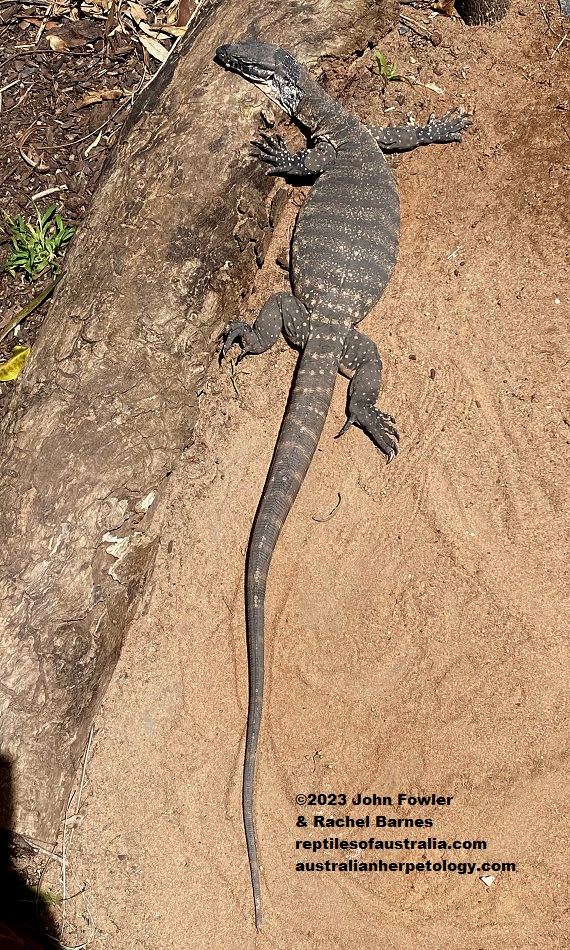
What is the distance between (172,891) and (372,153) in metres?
4.97

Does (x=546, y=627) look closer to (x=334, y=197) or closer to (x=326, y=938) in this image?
(x=326, y=938)

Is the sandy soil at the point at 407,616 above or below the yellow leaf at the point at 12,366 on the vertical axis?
below

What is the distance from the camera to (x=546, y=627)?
423 cm

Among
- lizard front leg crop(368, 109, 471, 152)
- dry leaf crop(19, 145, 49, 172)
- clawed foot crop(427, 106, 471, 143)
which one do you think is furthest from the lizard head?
dry leaf crop(19, 145, 49, 172)

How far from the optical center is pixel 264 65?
439 cm

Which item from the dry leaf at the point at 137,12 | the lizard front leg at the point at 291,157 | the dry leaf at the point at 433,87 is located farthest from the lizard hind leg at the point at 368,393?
the dry leaf at the point at 137,12

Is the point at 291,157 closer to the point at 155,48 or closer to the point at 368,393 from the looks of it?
the point at 368,393

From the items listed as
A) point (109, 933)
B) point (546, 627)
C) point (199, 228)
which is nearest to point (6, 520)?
point (199, 228)

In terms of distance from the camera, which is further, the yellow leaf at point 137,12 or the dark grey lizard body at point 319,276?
the yellow leaf at point 137,12

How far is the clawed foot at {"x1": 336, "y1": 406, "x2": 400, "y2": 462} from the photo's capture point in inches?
181

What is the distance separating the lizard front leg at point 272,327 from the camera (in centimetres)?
470

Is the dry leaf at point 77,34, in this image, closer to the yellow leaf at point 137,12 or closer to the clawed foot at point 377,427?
the yellow leaf at point 137,12

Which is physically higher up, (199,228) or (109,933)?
(199,228)

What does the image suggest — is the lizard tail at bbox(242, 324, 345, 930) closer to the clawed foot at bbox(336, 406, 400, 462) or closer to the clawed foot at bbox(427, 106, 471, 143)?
the clawed foot at bbox(336, 406, 400, 462)
